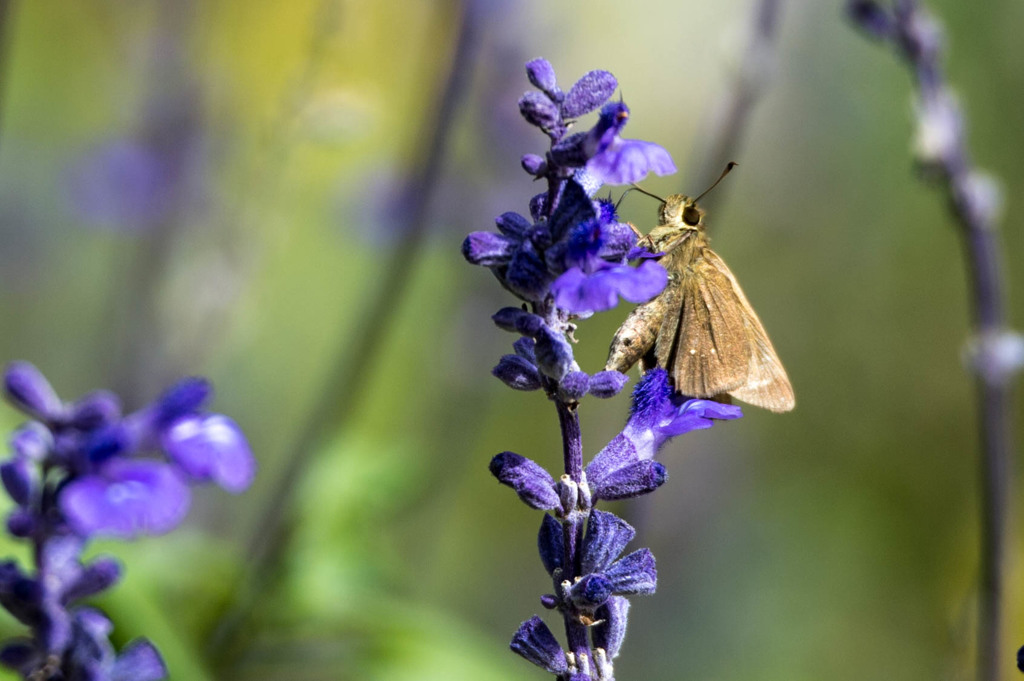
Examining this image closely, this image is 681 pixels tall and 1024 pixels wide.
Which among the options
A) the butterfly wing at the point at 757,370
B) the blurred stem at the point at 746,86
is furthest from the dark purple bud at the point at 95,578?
the blurred stem at the point at 746,86

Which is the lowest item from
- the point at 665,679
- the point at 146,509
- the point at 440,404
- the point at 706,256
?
the point at 665,679

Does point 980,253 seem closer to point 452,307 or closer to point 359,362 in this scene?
point 359,362

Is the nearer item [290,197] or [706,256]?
[706,256]

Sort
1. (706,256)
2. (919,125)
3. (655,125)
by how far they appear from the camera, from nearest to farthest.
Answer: (706,256), (919,125), (655,125)

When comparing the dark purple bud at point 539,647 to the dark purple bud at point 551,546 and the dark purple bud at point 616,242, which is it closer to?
the dark purple bud at point 551,546

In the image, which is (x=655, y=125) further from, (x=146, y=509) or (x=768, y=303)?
(x=146, y=509)

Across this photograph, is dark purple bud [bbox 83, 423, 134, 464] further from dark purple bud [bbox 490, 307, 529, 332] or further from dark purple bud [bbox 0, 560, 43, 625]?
dark purple bud [bbox 490, 307, 529, 332]

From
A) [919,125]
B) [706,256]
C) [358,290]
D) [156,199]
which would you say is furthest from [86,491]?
[358,290]
